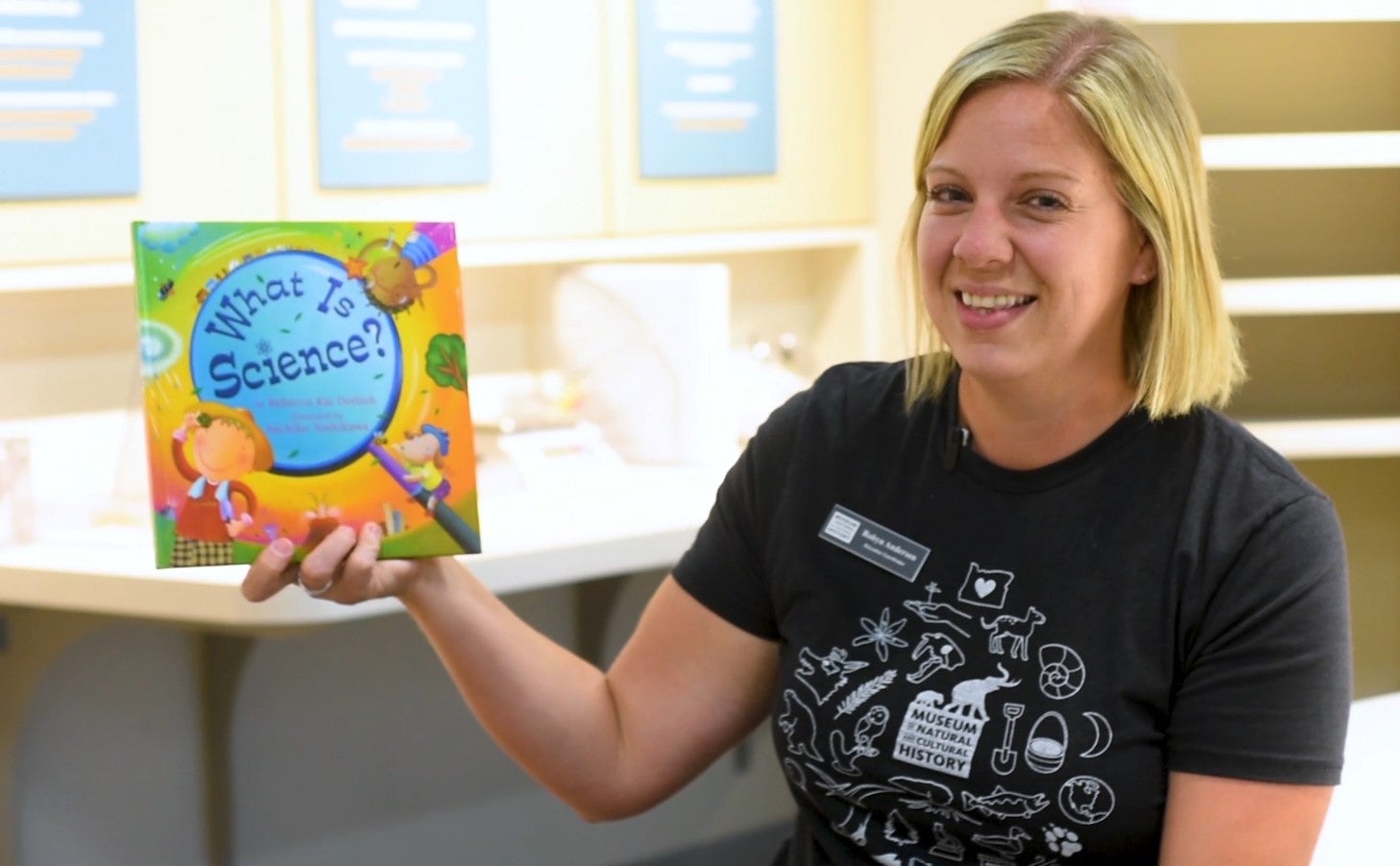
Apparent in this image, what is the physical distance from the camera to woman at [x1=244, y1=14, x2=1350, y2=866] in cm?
128

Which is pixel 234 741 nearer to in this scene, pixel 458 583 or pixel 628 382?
pixel 628 382

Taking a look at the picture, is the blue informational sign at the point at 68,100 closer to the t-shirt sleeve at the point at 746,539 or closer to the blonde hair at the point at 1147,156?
the t-shirt sleeve at the point at 746,539

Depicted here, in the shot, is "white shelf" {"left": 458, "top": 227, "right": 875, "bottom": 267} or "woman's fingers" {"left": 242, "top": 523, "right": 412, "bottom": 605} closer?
"woman's fingers" {"left": 242, "top": 523, "right": 412, "bottom": 605}

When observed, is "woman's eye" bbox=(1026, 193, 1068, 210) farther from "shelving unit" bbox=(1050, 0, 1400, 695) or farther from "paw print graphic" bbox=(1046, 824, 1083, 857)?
"shelving unit" bbox=(1050, 0, 1400, 695)

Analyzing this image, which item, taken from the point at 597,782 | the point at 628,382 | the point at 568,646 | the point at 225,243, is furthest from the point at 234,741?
the point at 225,243

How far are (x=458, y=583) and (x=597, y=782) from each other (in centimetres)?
25

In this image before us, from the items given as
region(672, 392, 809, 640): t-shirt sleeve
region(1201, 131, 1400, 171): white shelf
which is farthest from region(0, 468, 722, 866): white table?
region(1201, 131, 1400, 171): white shelf

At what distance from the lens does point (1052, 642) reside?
1.32 m

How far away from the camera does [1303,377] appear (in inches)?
104

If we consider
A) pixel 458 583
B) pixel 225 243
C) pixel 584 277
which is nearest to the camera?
pixel 225 243

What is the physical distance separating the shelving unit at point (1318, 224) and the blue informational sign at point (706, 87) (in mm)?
660

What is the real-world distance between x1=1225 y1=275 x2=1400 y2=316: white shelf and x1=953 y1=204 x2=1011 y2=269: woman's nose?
1.14 metres

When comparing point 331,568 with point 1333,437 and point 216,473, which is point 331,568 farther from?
point 1333,437

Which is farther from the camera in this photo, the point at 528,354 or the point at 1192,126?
the point at 528,354
